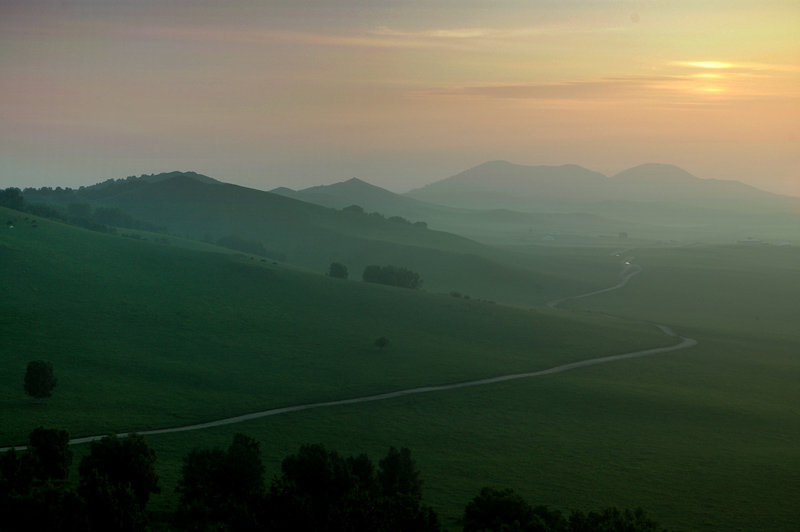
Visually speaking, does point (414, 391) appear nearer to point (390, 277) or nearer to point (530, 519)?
point (530, 519)

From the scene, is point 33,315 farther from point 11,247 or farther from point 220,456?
point 220,456

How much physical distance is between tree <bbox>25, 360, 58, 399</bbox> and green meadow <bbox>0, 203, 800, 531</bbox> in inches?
46.0

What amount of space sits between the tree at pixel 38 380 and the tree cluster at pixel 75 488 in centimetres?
1660

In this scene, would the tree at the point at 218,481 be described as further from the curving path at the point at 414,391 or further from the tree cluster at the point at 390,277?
the tree cluster at the point at 390,277

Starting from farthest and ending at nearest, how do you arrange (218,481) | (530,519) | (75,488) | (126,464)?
(218,481), (126,464), (530,519), (75,488)

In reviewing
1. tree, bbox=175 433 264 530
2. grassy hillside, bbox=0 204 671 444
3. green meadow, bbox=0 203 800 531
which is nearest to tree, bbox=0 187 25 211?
grassy hillside, bbox=0 204 671 444

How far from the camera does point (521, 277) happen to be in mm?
162375

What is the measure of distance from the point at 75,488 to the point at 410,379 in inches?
1617

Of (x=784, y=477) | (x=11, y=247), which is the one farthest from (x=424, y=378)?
(x=11, y=247)

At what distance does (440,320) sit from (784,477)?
54.9 meters

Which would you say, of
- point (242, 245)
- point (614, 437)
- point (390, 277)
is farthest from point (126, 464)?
point (242, 245)

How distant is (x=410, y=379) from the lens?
2820 inches

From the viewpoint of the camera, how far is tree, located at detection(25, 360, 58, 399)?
54.9 meters

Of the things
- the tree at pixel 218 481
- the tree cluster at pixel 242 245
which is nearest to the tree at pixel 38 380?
the tree at pixel 218 481
